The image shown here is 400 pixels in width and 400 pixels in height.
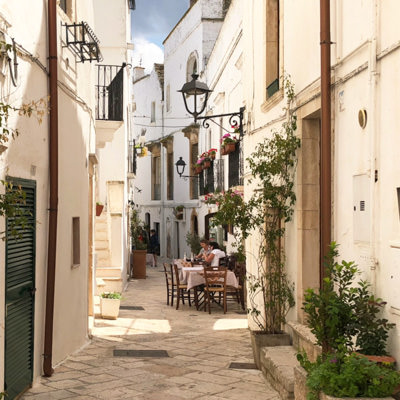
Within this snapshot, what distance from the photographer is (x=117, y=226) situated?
722 inches

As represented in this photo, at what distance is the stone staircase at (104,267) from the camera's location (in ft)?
55.6

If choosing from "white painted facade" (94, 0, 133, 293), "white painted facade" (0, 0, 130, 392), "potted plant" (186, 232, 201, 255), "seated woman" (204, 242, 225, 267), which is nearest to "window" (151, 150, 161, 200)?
"potted plant" (186, 232, 201, 255)

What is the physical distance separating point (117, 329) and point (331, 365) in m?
7.37

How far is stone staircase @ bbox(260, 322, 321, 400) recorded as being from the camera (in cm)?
612

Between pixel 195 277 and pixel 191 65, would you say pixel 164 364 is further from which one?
pixel 191 65

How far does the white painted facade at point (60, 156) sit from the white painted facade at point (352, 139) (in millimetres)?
2679

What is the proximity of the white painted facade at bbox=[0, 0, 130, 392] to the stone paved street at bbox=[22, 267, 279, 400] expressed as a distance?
0.38 metres

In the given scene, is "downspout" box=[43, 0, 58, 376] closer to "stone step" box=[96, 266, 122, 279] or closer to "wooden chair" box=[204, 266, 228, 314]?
"wooden chair" box=[204, 266, 228, 314]

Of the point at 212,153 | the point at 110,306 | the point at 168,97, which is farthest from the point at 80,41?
the point at 168,97

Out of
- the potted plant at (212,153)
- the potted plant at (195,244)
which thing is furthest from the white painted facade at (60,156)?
the potted plant at (195,244)

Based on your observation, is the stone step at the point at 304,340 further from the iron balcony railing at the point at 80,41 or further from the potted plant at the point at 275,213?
the iron balcony railing at the point at 80,41

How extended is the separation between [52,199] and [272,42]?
439cm

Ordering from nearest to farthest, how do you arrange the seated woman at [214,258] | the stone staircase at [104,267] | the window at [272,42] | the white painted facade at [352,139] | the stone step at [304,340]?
the white painted facade at [352,139] → the stone step at [304,340] → the window at [272,42] → the seated woman at [214,258] → the stone staircase at [104,267]

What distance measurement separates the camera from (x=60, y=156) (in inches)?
331
